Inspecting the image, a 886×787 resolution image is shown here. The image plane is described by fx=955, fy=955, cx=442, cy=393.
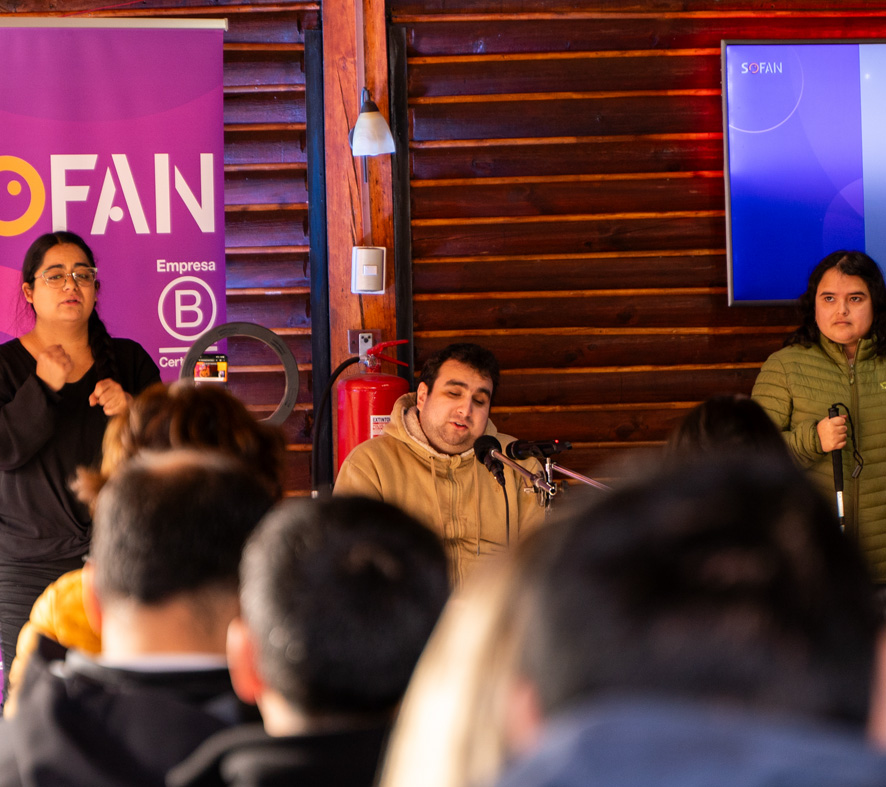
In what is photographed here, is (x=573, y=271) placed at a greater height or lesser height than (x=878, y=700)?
greater

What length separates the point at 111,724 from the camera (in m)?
1.07

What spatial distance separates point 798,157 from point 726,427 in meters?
2.62

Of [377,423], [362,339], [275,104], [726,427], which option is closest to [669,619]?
[726,427]

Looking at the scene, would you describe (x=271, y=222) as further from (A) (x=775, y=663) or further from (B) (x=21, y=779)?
(A) (x=775, y=663)

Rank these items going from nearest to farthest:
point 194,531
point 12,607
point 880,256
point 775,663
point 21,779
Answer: point 775,663, point 21,779, point 194,531, point 12,607, point 880,256

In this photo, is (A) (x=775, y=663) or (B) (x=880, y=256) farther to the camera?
(B) (x=880, y=256)

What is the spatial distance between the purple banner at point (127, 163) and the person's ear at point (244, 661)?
2.81 m

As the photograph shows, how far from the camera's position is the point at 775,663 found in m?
0.43

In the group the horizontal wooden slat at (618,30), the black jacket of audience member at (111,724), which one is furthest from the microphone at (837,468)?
the black jacket of audience member at (111,724)

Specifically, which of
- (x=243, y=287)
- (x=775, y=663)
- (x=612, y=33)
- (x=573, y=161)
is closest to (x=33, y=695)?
(x=775, y=663)

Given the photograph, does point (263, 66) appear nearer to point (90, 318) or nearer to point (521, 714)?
point (90, 318)

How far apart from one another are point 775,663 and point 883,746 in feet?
0.21

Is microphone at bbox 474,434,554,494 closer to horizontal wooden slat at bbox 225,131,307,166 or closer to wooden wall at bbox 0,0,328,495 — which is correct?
wooden wall at bbox 0,0,328,495

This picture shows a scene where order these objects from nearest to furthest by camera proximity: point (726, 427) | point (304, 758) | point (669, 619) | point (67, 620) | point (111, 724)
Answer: point (669, 619) < point (304, 758) < point (111, 724) < point (67, 620) < point (726, 427)
